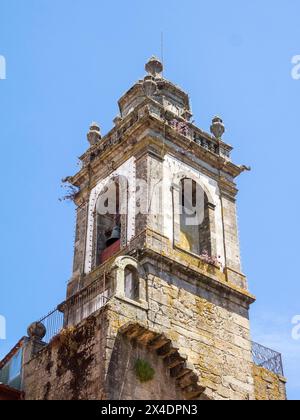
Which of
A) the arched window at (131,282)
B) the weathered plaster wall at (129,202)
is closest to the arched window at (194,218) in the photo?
the weathered plaster wall at (129,202)

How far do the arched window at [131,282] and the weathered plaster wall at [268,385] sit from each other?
366cm

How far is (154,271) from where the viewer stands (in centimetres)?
1892

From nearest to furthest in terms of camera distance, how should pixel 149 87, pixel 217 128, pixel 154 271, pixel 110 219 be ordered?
pixel 154 271
pixel 110 219
pixel 149 87
pixel 217 128

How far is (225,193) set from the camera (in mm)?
22781

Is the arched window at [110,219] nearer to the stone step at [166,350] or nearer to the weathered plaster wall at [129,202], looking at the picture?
the weathered plaster wall at [129,202]

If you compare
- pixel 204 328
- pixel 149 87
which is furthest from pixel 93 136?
pixel 204 328

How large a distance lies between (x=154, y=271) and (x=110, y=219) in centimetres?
383

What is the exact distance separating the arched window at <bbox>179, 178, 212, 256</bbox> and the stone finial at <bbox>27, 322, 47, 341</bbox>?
4094 millimetres

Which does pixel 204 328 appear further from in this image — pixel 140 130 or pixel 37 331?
pixel 140 130

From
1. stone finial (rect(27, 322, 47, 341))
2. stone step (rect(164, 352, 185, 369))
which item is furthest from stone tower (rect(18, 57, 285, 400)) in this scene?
stone finial (rect(27, 322, 47, 341))

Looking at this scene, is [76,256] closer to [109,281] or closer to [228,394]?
[109,281]

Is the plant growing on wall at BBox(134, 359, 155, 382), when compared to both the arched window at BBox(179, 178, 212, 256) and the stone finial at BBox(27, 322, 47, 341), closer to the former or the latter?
the stone finial at BBox(27, 322, 47, 341)

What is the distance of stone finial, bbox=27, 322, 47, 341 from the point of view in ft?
65.6
